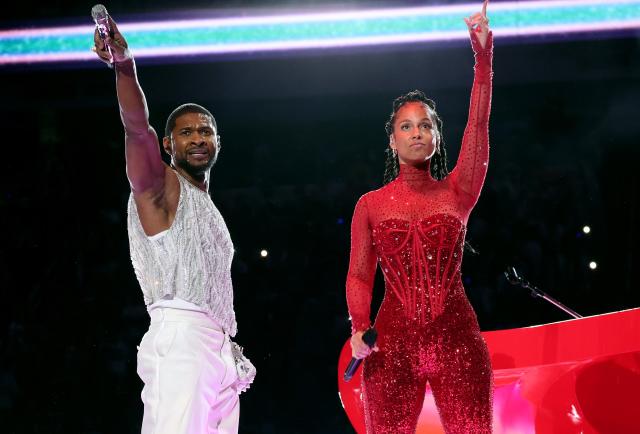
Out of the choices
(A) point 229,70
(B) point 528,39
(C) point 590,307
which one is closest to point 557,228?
(C) point 590,307

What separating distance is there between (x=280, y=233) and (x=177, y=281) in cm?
297

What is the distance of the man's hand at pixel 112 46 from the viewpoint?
186 centimetres

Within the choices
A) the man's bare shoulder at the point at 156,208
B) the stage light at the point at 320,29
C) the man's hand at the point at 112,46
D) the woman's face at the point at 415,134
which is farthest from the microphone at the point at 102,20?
the stage light at the point at 320,29

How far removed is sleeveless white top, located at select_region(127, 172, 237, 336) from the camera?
6.86 ft

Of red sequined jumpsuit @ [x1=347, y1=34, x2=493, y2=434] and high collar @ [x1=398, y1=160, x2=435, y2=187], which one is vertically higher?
high collar @ [x1=398, y1=160, x2=435, y2=187]

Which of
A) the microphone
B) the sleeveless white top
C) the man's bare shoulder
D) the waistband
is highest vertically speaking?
the microphone

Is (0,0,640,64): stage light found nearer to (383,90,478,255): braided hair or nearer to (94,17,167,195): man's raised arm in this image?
(383,90,478,255): braided hair

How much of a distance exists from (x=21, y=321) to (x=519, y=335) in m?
3.45

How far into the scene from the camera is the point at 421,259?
213cm

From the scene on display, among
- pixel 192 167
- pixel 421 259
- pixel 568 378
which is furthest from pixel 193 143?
pixel 568 378

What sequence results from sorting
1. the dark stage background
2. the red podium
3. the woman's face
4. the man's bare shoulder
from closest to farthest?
the man's bare shoulder < the woman's face < the red podium < the dark stage background

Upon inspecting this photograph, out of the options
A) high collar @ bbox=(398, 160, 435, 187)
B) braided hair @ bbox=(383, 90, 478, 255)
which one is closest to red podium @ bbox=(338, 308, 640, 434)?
braided hair @ bbox=(383, 90, 478, 255)

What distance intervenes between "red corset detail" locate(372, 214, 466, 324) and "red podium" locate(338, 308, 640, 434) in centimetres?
106

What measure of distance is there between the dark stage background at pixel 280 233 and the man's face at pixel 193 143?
266 centimetres
